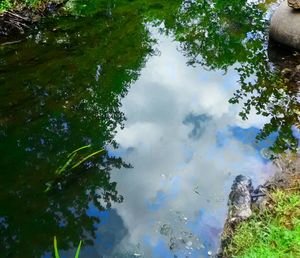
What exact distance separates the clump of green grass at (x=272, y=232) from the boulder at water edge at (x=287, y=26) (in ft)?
19.6

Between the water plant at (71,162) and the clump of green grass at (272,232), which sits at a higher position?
the water plant at (71,162)

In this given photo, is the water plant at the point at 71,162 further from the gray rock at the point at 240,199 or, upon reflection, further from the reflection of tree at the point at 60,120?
the gray rock at the point at 240,199

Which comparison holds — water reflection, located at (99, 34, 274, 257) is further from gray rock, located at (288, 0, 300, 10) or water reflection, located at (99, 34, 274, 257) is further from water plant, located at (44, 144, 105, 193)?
gray rock, located at (288, 0, 300, 10)

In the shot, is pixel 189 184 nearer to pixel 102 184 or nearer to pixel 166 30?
pixel 102 184

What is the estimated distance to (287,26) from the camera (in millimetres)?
10945

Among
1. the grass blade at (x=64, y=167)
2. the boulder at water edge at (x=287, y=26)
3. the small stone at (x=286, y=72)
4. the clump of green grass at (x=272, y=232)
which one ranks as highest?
the boulder at water edge at (x=287, y=26)

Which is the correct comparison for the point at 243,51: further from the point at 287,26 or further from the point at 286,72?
the point at 286,72

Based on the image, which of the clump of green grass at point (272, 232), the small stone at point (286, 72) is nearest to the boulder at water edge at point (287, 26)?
the small stone at point (286, 72)

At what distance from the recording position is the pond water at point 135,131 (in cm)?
664

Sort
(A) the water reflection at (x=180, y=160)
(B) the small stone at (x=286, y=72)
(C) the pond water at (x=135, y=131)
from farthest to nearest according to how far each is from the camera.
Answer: (B) the small stone at (x=286, y=72), (C) the pond water at (x=135, y=131), (A) the water reflection at (x=180, y=160)

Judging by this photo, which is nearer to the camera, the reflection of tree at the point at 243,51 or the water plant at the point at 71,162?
the water plant at the point at 71,162

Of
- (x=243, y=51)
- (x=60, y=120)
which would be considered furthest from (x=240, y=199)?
(x=243, y=51)

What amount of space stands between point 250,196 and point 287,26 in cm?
617

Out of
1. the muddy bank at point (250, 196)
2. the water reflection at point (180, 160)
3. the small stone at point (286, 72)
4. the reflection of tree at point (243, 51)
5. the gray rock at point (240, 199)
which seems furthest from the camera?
the small stone at point (286, 72)
